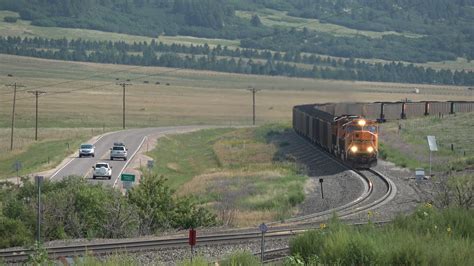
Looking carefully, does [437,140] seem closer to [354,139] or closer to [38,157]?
[354,139]

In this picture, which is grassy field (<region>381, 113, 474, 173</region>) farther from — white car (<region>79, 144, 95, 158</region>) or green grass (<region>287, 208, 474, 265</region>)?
green grass (<region>287, 208, 474, 265</region>)

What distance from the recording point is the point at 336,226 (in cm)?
2294

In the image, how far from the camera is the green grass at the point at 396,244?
19.2 metres

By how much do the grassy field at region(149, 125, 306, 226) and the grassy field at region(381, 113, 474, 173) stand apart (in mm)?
6815

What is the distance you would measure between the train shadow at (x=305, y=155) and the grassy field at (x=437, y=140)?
12.6ft

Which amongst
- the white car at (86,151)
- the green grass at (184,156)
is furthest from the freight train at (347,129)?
A: the white car at (86,151)

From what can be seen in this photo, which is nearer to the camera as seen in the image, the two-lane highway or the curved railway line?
the curved railway line

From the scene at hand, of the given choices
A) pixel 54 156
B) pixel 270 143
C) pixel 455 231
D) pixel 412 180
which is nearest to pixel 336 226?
pixel 455 231

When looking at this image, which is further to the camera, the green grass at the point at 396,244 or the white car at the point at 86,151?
the white car at the point at 86,151

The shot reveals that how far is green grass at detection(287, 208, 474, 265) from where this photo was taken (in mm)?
19250

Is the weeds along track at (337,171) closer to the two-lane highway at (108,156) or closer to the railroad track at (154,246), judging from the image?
the railroad track at (154,246)

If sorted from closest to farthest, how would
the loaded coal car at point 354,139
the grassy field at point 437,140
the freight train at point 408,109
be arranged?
1. the loaded coal car at point 354,139
2. the grassy field at point 437,140
3. the freight train at point 408,109

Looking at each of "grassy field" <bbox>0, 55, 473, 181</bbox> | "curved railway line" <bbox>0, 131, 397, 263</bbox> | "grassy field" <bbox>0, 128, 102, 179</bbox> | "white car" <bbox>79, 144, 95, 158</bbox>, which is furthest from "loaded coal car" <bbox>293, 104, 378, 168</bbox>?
"grassy field" <bbox>0, 55, 473, 181</bbox>

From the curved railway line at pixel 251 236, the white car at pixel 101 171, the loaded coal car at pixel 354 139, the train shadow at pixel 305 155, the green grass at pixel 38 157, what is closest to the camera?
the curved railway line at pixel 251 236
